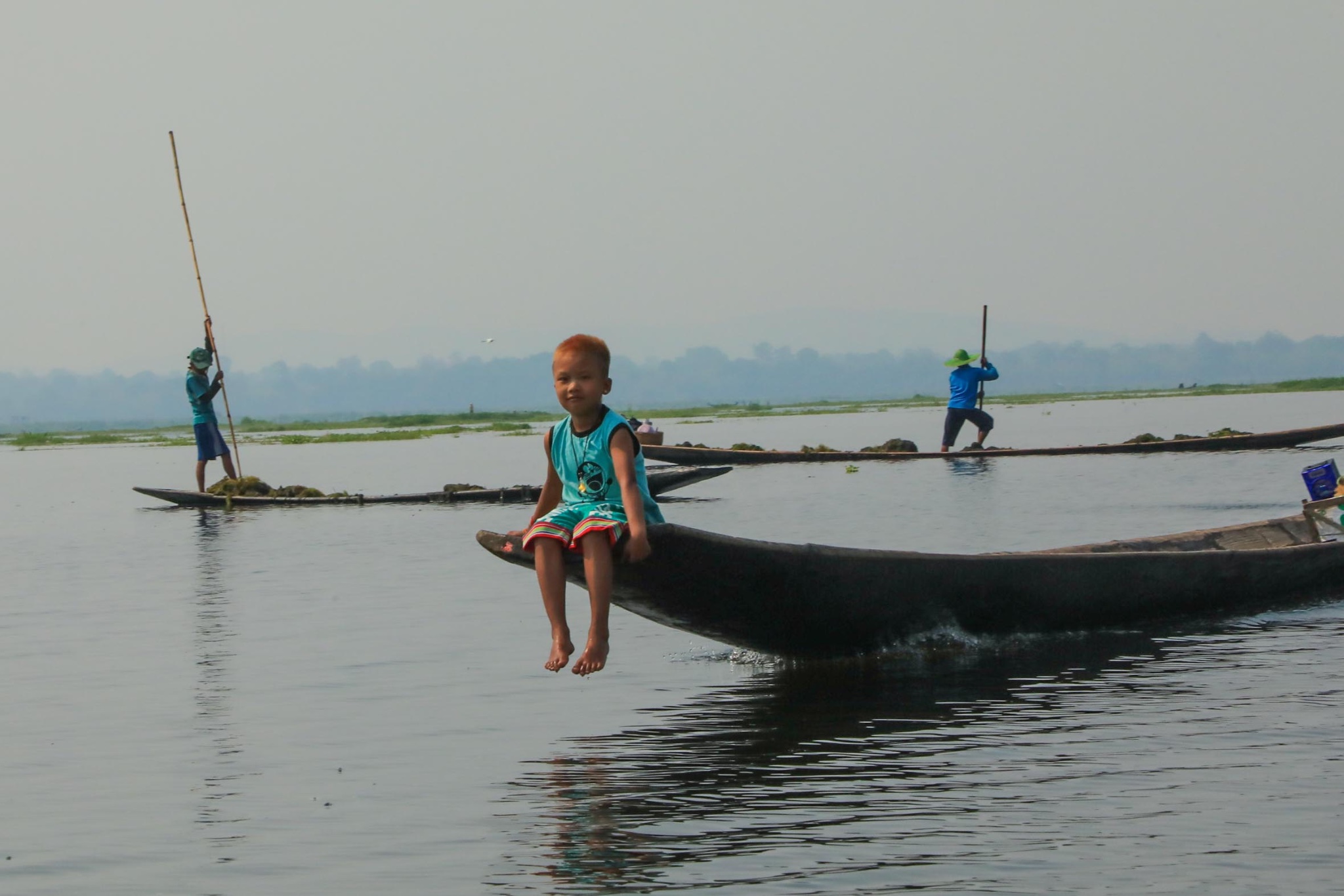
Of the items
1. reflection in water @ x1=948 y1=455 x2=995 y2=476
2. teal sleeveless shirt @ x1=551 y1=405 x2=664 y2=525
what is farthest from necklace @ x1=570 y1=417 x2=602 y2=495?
reflection in water @ x1=948 y1=455 x2=995 y2=476

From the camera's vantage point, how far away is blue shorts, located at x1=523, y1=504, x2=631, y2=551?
6.25 m

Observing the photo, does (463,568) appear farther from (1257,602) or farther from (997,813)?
(997,813)

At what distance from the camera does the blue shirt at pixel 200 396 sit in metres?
20.2

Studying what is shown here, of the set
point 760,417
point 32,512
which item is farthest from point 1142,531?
point 760,417

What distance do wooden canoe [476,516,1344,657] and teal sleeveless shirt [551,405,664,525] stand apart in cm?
40

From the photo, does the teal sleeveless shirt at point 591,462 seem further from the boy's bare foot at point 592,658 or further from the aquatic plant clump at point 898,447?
the aquatic plant clump at point 898,447

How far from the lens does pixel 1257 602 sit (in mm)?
9680

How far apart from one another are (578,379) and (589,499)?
1.85ft

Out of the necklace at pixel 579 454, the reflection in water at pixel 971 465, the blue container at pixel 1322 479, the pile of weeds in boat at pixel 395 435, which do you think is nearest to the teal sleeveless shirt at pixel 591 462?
the necklace at pixel 579 454

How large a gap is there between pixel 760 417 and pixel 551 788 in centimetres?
7594

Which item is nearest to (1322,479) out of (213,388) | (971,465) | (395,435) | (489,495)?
(489,495)

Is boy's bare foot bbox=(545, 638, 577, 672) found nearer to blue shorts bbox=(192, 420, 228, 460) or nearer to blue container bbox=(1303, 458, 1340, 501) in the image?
blue container bbox=(1303, 458, 1340, 501)

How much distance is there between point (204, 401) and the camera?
2014 centimetres

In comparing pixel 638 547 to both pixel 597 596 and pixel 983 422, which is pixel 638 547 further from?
pixel 983 422
